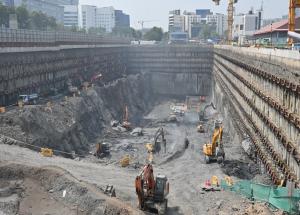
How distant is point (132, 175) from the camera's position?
3175cm

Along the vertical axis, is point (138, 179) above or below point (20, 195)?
above

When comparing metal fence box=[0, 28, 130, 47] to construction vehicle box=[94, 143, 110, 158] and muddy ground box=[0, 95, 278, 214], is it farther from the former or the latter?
construction vehicle box=[94, 143, 110, 158]

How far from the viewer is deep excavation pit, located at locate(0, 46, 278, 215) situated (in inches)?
949

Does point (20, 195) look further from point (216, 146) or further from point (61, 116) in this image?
point (61, 116)

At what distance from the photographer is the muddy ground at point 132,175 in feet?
76.7

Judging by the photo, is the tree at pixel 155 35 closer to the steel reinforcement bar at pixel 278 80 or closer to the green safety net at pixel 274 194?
the steel reinforcement bar at pixel 278 80

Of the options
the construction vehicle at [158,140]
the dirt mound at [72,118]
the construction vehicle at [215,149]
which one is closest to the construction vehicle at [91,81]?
the dirt mound at [72,118]

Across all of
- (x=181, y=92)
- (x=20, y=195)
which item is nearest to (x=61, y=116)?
(x=20, y=195)

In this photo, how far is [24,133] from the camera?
37188mm

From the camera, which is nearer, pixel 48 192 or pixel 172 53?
pixel 48 192

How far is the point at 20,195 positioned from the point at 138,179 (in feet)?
25.9

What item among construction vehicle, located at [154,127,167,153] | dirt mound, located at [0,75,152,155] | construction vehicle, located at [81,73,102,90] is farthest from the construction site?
construction vehicle, located at [81,73,102,90]

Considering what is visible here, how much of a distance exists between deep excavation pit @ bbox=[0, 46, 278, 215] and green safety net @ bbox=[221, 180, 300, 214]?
0.63m

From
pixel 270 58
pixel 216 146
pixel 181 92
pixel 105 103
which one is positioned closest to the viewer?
pixel 270 58
